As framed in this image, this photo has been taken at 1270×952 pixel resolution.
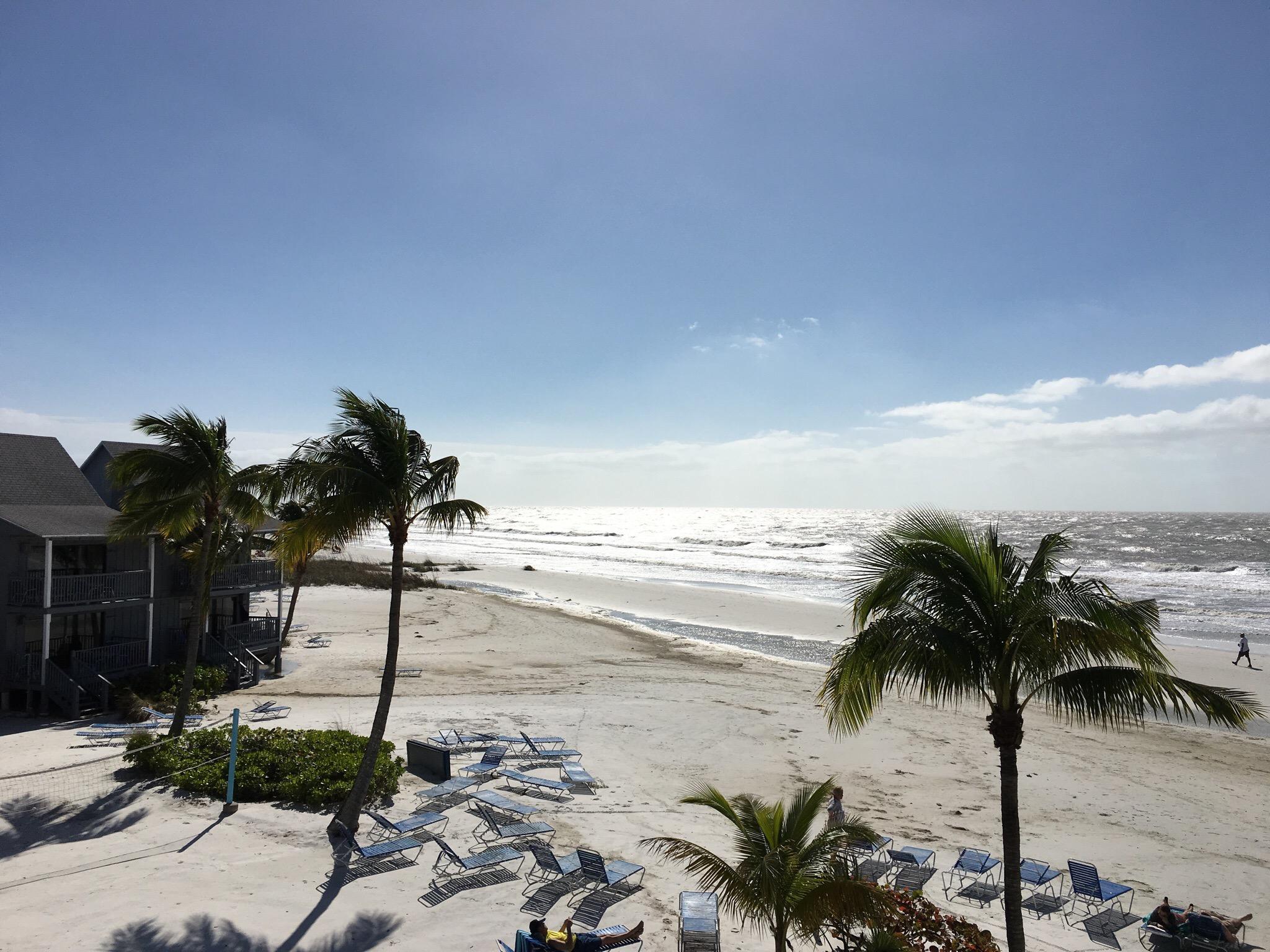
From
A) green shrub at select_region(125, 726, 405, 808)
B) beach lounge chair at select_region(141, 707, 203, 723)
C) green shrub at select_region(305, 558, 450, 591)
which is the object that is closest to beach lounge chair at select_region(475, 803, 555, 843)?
green shrub at select_region(125, 726, 405, 808)

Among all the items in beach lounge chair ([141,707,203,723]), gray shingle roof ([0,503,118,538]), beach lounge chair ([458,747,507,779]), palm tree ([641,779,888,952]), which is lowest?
beach lounge chair ([458,747,507,779])

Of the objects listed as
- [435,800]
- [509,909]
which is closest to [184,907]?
[509,909]

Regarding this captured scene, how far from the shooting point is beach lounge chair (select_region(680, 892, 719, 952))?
29.2 ft

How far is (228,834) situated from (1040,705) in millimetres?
23533

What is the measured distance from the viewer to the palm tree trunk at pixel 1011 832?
7707 mm

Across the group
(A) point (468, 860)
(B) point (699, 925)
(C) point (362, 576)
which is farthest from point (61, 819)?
(C) point (362, 576)

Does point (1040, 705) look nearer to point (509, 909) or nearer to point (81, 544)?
point (509, 909)

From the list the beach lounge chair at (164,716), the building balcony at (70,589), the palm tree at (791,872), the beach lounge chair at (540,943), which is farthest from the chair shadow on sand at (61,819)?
the palm tree at (791,872)

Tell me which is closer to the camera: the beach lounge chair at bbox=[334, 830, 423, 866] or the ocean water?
the beach lounge chair at bbox=[334, 830, 423, 866]

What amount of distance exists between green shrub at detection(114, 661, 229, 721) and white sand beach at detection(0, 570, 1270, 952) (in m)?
0.96

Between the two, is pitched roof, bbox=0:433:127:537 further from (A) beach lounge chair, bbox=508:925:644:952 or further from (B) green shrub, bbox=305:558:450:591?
(B) green shrub, bbox=305:558:450:591

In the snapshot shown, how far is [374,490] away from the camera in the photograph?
452 inches

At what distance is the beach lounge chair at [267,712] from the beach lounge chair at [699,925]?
1321 cm

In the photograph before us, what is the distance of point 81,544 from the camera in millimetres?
20703
